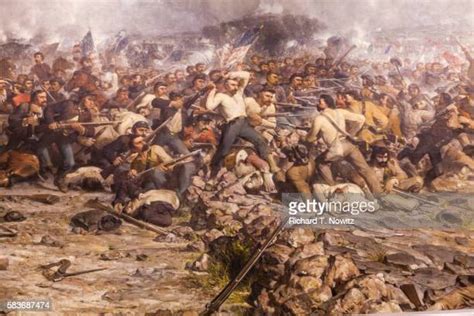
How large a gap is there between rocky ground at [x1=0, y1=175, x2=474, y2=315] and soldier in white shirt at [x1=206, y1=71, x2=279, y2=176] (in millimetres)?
558

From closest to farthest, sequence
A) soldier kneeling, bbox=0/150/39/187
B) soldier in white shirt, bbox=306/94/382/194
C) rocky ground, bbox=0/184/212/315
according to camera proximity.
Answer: rocky ground, bbox=0/184/212/315
soldier kneeling, bbox=0/150/39/187
soldier in white shirt, bbox=306/94/382/194

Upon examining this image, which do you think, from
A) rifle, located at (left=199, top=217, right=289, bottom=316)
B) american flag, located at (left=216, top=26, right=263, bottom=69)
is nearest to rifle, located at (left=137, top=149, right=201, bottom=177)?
american flag, located at (left=216, top=26, right=263, bottom=69)

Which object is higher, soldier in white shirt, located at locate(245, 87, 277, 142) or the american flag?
the american flag

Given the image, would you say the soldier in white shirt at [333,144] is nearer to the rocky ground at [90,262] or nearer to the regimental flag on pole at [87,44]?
the rocky ground at [90,262]

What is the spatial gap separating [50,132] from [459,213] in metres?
6.30

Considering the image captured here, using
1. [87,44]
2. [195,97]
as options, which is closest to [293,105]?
[195,97]

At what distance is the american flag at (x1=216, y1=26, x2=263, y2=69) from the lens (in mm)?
8484

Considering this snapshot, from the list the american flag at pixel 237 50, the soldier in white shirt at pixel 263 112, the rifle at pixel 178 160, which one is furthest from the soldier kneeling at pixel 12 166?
the soldier in white shirt at pixel 263 112

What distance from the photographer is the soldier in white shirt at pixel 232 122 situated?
843 cm

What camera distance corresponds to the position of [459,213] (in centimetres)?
870

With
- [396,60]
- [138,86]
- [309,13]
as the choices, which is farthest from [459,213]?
[138,86]

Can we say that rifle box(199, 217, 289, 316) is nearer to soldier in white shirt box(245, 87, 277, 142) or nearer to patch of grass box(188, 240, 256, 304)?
patch of grass box(188, 240, 256, 304)

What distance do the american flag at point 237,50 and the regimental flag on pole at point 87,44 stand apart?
1.87 m

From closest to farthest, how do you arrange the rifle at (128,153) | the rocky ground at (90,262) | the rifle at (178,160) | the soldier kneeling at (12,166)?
the rocky ground at (90,262) < the soldier kneeling at (12,166) < the rifle at (128,153) < the rifle at (178,160)
